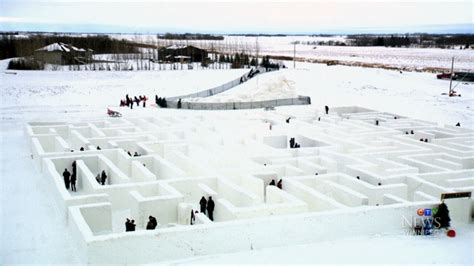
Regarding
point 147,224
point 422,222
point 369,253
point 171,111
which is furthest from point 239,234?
point 171,111

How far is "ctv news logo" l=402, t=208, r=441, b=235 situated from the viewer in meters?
12.9

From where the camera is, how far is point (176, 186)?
49.9ft

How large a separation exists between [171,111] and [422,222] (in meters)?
20.0

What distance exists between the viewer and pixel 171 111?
31031 millimetres

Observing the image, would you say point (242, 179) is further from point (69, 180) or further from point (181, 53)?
point (181, 53)

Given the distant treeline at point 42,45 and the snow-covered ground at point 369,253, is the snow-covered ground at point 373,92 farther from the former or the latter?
the distant treeline at point 42,45

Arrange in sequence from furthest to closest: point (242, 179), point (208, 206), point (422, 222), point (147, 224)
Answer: point (242, 179) < point (208, 206) < point (422, 222) < point (147, 224)

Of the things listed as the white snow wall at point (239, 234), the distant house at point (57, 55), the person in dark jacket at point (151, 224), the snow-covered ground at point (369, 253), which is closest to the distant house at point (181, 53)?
the distant house at point (57, 55)

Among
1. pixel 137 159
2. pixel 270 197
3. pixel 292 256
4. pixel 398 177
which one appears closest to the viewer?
pixel 292 256

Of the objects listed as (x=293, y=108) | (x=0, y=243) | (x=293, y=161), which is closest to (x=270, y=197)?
(x=293, y=161)

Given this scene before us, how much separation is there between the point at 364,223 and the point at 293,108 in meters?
20.1

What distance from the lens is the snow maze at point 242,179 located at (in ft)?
Answer: 38.8

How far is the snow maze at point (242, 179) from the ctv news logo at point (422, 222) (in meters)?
0.15

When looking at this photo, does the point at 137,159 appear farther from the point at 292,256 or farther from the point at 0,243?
the point at 292,256
